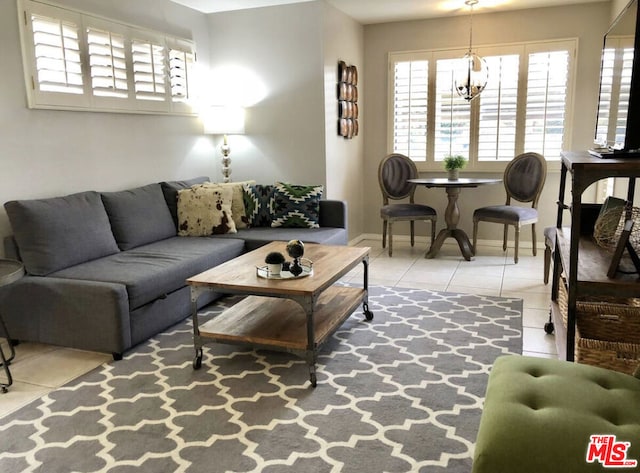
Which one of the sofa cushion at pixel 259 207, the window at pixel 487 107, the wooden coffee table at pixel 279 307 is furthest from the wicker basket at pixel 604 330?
the window at pixel 487 107

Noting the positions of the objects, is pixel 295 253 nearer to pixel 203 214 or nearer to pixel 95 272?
pixel 95 272

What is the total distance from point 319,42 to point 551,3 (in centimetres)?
228

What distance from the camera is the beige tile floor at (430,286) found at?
2.78 meters

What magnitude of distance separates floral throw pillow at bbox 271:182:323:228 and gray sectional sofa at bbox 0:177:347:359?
2.32ft

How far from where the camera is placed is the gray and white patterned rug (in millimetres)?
2033

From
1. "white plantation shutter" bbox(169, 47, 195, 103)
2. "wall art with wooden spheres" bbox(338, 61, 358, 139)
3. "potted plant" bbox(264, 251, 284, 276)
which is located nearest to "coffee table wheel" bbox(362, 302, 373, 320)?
"potted plant" bbox(264, 251, 284, 276)

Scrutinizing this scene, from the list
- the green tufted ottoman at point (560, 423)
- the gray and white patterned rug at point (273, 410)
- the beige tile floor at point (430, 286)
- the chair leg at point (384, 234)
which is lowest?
the beige tile floor at point (430, 286)

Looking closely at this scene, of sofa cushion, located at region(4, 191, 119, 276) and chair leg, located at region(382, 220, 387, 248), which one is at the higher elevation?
sofa cushion, located at region(4, 191, 119, 276)

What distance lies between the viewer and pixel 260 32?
505cm

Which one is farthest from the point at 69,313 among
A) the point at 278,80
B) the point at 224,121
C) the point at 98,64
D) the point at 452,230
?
the point at 452,230

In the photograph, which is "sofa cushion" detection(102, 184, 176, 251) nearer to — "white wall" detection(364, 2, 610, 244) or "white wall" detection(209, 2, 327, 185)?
"white wall" detection(209, 2, 327, 185)

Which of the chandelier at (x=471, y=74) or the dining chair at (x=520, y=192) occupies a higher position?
the chandelier at (x=471, y=74)

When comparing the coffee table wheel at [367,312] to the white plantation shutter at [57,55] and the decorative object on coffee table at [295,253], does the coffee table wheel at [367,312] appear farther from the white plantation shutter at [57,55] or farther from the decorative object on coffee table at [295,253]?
the white plantation shutter at [57,55]

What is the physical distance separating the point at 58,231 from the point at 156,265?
0.62 meters
